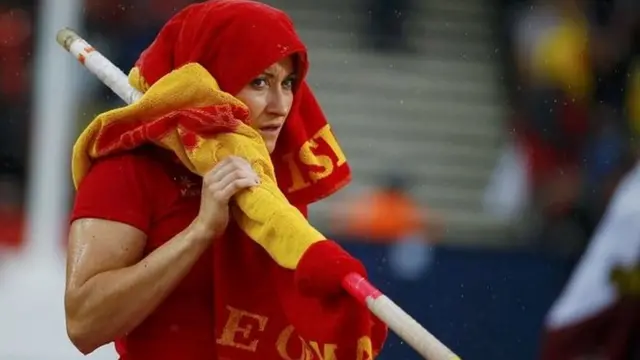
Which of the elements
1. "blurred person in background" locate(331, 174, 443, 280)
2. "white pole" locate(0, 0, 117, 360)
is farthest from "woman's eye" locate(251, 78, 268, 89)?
"blurred person in background" locate(331, 174, 443, 280)

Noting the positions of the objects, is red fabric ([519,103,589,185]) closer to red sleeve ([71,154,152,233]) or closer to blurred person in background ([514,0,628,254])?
blurred person in background ([514,0,628,254])

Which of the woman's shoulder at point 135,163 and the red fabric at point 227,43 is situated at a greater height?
the red fabric at point 227,43

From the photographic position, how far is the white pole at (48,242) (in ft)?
19.5

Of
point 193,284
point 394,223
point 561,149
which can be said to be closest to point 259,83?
point 193,284

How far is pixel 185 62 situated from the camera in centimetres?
307

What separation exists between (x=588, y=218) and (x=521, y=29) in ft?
6.03

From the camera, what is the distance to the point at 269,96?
10.2 ft

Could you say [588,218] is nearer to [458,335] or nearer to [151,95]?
[458,335]

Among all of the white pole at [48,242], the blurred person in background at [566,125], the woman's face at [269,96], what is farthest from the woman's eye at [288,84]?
the blurred person in background at [566,125]

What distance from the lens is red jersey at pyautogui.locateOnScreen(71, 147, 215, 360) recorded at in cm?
304

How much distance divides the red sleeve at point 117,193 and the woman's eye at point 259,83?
0.77 ft

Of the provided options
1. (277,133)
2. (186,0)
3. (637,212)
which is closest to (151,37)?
(186,0)

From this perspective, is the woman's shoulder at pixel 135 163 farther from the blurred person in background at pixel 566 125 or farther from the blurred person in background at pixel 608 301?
the blurred person in background at pixel 566 125

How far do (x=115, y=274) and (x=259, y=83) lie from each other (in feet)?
1.42
